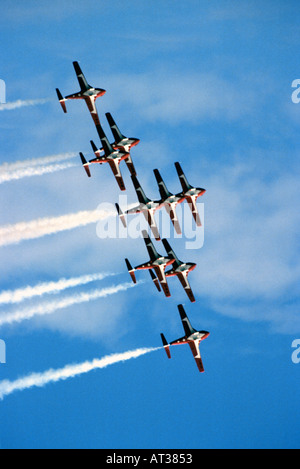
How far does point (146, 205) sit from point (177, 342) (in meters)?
19.1

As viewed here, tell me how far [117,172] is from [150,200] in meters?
5.94

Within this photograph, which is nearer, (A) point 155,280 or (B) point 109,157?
(B) point 109,157

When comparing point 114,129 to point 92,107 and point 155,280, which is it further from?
point 155,280

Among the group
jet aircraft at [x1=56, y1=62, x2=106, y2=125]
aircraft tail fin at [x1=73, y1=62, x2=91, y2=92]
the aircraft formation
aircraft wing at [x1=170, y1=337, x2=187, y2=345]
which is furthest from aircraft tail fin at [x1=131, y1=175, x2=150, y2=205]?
aircraft wing at [x1=170, y1=337, x2=187, y2=345]

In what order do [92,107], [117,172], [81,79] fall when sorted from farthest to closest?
[117,172], [92,107], [81,79]

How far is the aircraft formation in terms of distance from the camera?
153500 mm

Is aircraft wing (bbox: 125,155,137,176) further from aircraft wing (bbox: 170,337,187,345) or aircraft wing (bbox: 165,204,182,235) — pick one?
aircraft wing (bbox: 170,337,187,345)

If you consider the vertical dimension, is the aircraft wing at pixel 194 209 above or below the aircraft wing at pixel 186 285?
above

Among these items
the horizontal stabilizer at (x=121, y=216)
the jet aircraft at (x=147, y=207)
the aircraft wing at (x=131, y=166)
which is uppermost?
the aircraft wing at (x=131, y=166)

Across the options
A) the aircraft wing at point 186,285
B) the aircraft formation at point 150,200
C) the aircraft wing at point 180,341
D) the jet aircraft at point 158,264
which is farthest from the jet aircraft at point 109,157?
Result: the aircraft wing at point 180,341

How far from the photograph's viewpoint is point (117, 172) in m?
154

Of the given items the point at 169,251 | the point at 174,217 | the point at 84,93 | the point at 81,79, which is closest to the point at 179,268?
the point at 169,251

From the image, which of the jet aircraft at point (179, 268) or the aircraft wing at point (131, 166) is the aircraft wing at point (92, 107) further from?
the jet aircraft at point (179, 268)

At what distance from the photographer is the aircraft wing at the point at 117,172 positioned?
154 m
